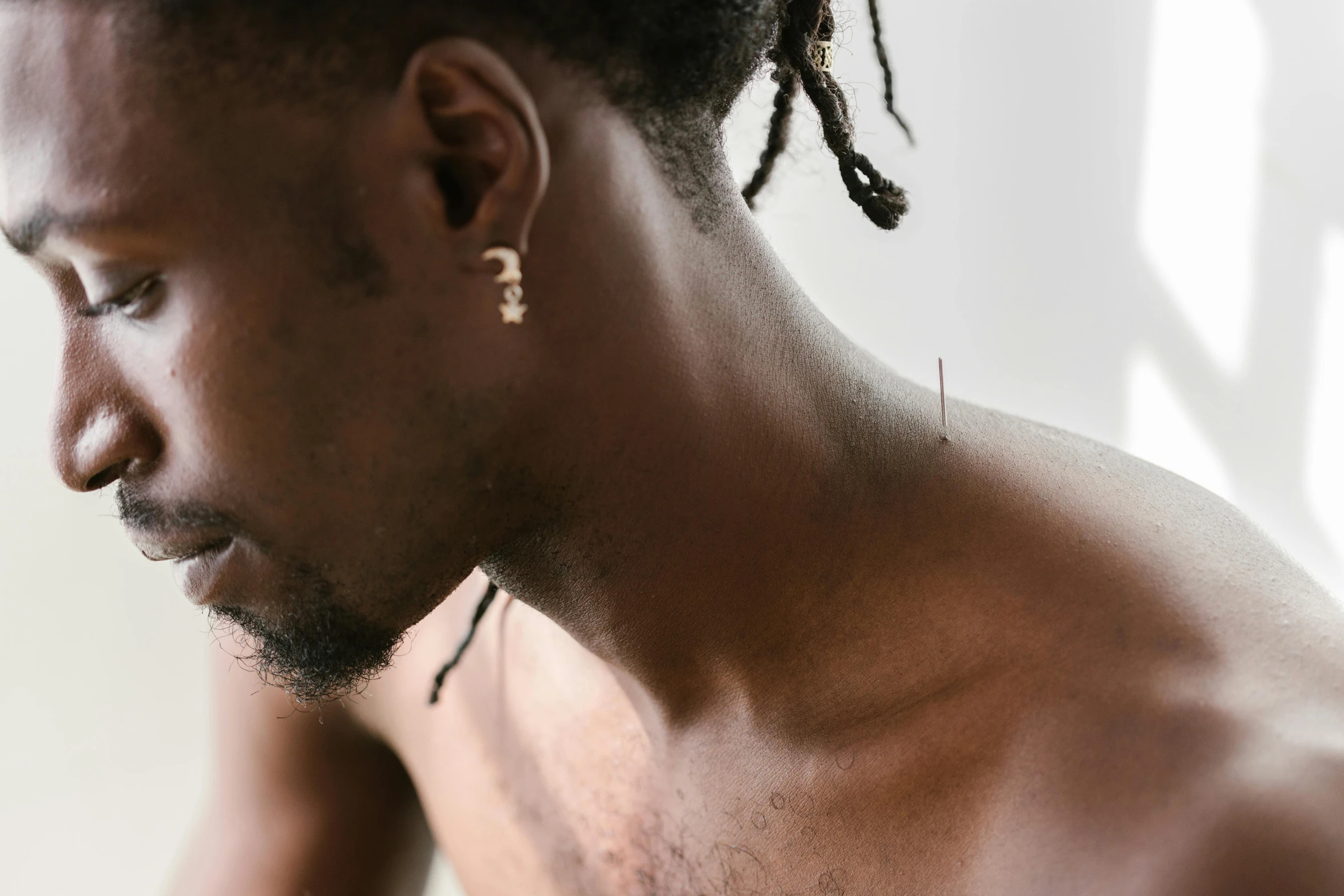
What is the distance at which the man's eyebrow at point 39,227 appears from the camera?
29.9 inches

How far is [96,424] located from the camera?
83 centimetres

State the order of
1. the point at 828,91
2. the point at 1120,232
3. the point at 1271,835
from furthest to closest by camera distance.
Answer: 1. the point at 1120,232
2. the point at 828,91
3. the point at 1271,835

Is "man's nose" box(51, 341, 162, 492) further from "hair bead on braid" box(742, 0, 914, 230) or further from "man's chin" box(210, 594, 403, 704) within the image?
"hair bead on braid" box(742, 0, 914, 230)

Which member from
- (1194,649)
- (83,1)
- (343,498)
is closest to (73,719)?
(343,498)

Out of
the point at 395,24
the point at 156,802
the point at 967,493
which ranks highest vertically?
the point at 395,24

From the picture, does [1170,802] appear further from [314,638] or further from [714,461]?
[314,638]

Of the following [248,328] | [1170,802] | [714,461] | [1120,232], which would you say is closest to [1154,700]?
[1170,802]

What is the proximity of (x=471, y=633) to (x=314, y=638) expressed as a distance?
0.32m

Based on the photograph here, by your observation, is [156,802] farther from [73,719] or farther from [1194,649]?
[1194,649]

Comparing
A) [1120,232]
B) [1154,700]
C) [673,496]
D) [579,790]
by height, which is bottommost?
[579,790]

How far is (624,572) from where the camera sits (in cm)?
93

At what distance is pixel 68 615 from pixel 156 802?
0.29 meters

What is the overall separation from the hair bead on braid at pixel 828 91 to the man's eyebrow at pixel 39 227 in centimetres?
53

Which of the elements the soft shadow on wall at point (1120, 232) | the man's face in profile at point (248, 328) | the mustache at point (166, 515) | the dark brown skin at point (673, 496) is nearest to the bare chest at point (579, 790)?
the dark brown skin at point (673, 496)
